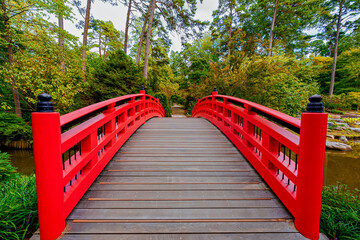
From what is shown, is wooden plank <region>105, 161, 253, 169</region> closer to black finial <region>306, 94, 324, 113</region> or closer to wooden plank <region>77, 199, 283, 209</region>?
wooden plank <region>77, 199, 283, 209</region>

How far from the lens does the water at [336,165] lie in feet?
19.0

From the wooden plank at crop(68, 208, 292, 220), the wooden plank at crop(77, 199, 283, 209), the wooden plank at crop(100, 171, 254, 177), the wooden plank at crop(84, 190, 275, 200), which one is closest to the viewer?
the wooden plank at crop(68, 208, 292, 220)

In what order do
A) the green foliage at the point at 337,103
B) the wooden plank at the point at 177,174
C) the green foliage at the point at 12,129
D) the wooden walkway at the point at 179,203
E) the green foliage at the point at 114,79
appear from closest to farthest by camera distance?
1. the wooden walkway at the point at 179,203
2. the wooden plank at the point at 177,174
3. the green foliage at the point at 12,129
4. the green foliage at the point at 114,79
5. the green foliage at the point at 337,103

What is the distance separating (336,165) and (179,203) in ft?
27.0

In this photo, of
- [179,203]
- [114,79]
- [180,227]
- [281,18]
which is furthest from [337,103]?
[180,227]

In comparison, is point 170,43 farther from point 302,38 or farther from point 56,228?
point 302,38

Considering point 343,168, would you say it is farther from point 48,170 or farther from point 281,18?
point 281,18

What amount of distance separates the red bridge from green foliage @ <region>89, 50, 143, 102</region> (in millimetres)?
7313

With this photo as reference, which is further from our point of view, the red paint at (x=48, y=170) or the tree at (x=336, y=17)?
the tree at (x=336, y=17)

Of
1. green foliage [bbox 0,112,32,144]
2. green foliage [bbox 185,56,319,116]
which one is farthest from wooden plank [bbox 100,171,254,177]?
green foliage [bbox 185,56,319,116]

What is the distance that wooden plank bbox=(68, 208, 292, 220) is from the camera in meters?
1.82

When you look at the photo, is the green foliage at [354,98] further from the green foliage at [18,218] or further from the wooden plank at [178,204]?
the green foliage at [18,218]

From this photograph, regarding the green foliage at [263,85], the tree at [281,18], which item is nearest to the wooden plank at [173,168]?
the green foliage at [263,85]

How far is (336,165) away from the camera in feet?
23.2
